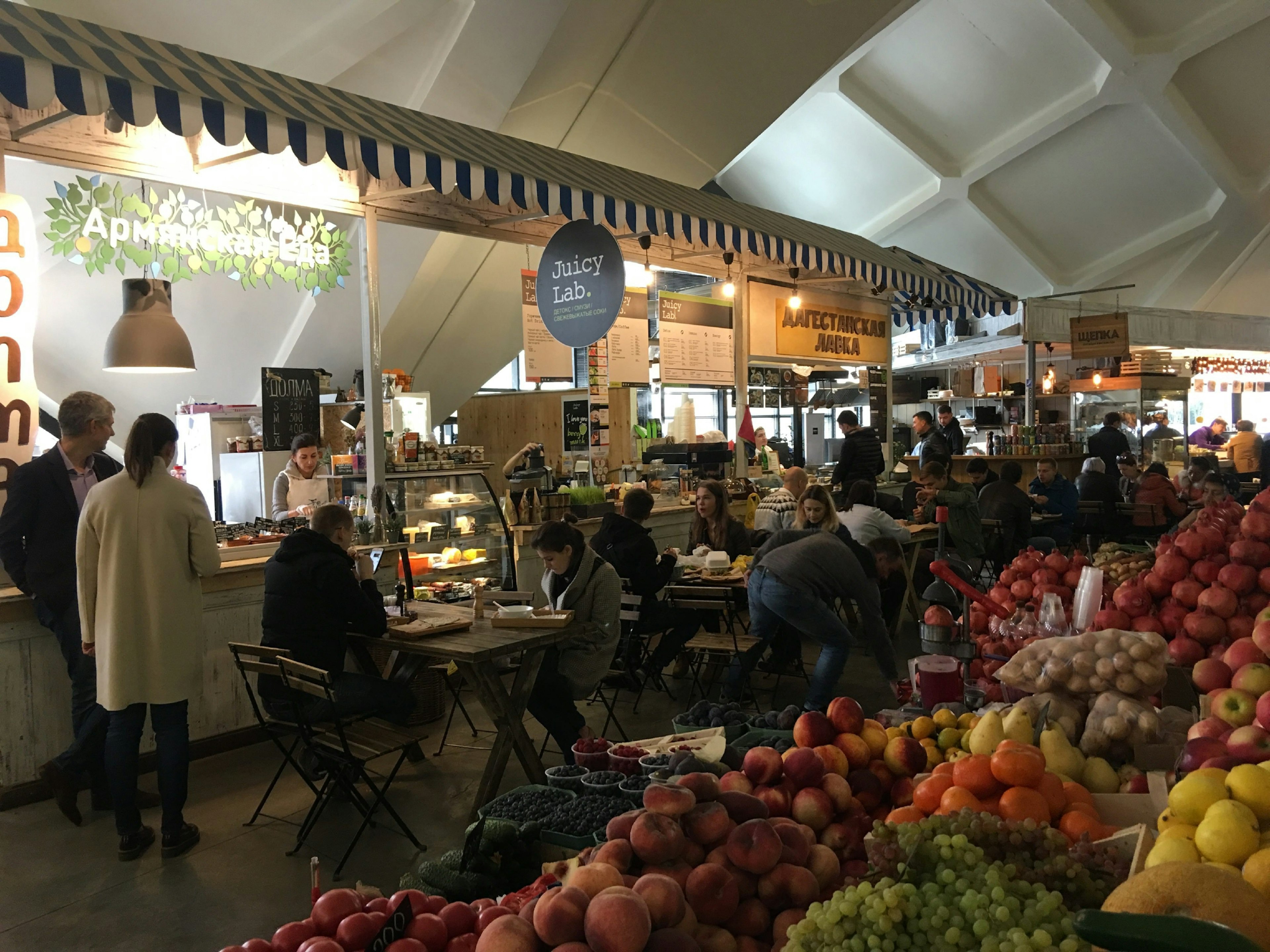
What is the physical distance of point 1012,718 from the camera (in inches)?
97.7

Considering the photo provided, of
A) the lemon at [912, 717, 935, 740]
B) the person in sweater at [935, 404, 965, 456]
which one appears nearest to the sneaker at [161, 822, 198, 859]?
the lemon at [912, 717, 935, 740]

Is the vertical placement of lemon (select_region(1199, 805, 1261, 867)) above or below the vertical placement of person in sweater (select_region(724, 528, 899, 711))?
A: above

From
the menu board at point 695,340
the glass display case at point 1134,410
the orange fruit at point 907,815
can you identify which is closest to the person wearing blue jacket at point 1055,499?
the menu board at point 695,340

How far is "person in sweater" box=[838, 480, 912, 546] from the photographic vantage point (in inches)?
273

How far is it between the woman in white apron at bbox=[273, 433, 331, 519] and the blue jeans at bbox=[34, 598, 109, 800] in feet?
9.31

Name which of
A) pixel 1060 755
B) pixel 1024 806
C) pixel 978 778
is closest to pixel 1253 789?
pixel 1024 806

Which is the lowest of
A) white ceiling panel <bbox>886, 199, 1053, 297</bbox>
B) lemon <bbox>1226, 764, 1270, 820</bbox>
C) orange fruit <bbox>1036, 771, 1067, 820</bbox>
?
orange fruit <bbox>1036, 771, 1067, 820</bbox>

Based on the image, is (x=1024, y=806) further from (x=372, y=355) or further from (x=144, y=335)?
(x=144, y=335)

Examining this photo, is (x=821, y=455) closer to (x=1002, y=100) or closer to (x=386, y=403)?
(x=1002, y=100)

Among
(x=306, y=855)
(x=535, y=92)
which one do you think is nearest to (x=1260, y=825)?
(x=306, y=855)

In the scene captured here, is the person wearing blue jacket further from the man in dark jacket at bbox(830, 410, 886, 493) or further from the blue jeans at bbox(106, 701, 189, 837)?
the blue jeans at bbox(106, 701, 189, 837)

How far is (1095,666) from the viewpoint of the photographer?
9.10ft

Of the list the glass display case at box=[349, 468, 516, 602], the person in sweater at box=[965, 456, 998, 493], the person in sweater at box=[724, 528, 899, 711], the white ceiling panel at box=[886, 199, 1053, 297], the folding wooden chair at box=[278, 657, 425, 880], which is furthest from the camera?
the white ceiling panel at box=[886, 199, 1053, 297]

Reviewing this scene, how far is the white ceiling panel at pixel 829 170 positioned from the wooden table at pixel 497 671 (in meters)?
11.8
